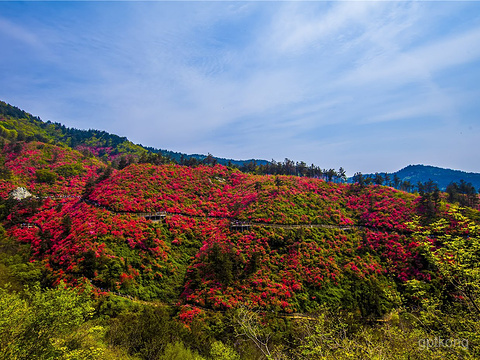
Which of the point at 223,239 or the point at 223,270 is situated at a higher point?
the point at 223,239

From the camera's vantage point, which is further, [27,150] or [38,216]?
[27,150]

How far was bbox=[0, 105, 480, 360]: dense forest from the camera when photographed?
1401 cm

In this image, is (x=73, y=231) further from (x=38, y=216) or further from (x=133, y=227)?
(x=38, y=216)

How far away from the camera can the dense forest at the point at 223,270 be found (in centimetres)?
1401

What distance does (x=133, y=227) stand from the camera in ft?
156

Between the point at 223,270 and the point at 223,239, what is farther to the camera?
the point at 223,239

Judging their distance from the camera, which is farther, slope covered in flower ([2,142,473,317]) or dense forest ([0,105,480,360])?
slope covered in flower ([2,142,473,317])

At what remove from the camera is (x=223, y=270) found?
40219 mm

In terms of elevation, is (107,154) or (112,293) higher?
(107,154)

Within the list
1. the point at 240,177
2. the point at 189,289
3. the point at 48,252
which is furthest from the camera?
the point at 240,177

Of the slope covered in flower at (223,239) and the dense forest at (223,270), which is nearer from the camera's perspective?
the dense forest at (223,270)

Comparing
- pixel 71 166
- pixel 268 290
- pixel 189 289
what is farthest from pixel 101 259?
pixel 71 166

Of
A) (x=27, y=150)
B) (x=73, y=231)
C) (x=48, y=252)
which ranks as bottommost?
(x=48, y=252)

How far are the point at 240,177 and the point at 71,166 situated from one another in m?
63.3
